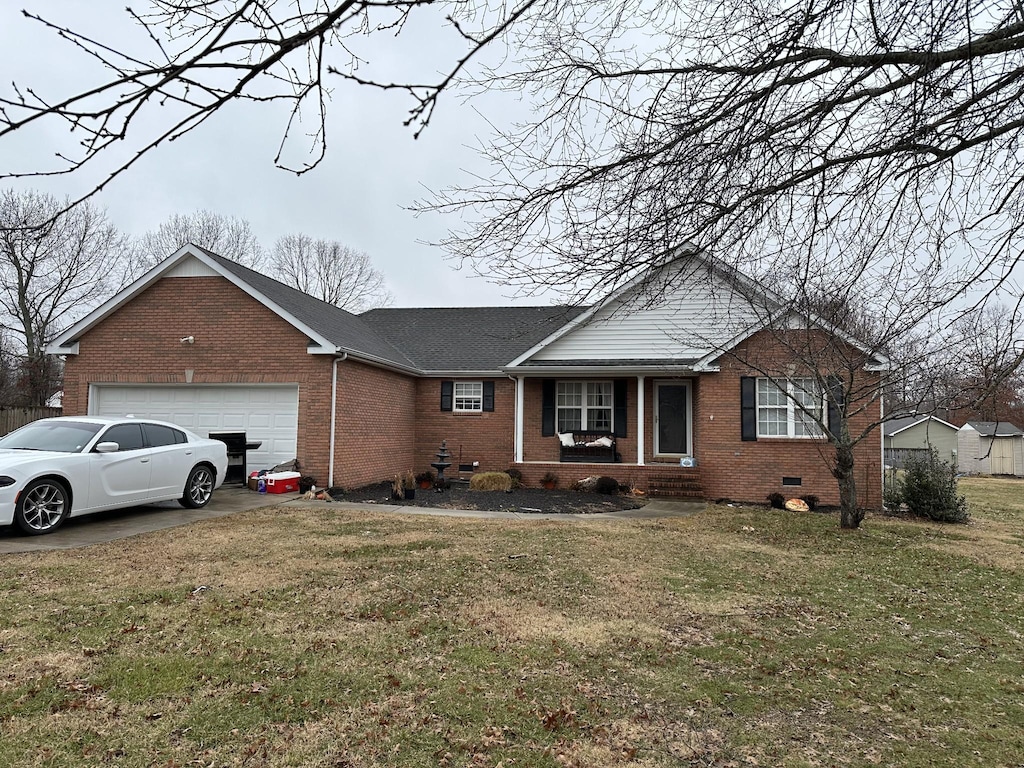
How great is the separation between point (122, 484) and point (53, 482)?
1091 millimetres

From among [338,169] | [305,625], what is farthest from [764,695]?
[338,169]

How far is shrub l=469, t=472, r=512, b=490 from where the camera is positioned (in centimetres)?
1510

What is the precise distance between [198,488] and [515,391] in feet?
27.2

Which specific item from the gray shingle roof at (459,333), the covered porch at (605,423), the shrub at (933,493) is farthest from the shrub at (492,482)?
the shrub at (933,493)

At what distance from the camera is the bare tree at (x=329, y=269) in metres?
41.4

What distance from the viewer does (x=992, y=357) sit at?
13.3 feet

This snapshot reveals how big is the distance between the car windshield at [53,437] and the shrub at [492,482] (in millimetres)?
8004

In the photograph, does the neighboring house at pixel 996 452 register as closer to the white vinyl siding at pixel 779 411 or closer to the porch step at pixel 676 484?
the white vinyl siding at pixel 779 411

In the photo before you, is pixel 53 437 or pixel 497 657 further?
pixel 53 437

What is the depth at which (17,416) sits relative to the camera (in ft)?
59.8

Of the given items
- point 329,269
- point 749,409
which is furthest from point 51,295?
point 749,409

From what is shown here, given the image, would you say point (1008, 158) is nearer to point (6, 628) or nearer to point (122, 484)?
point (6, 628)

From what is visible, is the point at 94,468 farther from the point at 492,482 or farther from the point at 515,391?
the point at 515,391

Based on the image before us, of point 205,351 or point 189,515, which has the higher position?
point 205,351
